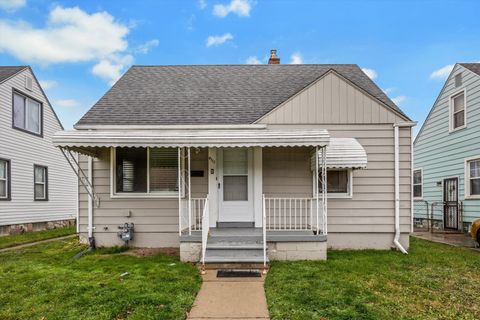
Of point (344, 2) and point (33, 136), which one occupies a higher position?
point (344, 2)

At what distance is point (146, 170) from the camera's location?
7781 mm

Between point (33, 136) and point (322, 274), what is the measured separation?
40.7 feet

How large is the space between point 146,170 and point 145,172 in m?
0.06

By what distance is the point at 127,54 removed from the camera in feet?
58.7

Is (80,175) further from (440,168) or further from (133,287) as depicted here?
(440,168)

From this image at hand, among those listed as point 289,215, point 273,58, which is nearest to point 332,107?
point 289,215

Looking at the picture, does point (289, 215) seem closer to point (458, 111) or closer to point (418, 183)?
point (458, 111)

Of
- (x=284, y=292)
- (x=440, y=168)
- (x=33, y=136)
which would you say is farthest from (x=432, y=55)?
(x=33, y=136)

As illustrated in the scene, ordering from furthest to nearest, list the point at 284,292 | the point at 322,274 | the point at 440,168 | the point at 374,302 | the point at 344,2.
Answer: the point at 440,168
the point at 344,2
the point at 322,274
the point at 284,292
the point at 374,302

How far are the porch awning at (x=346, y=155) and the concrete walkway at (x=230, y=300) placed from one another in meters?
3.06

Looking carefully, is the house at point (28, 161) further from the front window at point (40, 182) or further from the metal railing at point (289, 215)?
the metal railing at point (289, 215)

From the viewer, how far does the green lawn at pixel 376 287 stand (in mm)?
3811

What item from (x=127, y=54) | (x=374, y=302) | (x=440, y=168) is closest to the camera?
(x=374, y=302)

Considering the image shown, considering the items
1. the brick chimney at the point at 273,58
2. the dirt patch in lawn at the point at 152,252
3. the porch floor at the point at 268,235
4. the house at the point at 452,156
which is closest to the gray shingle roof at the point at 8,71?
the dirt patch in lawn at the point at 152,252
